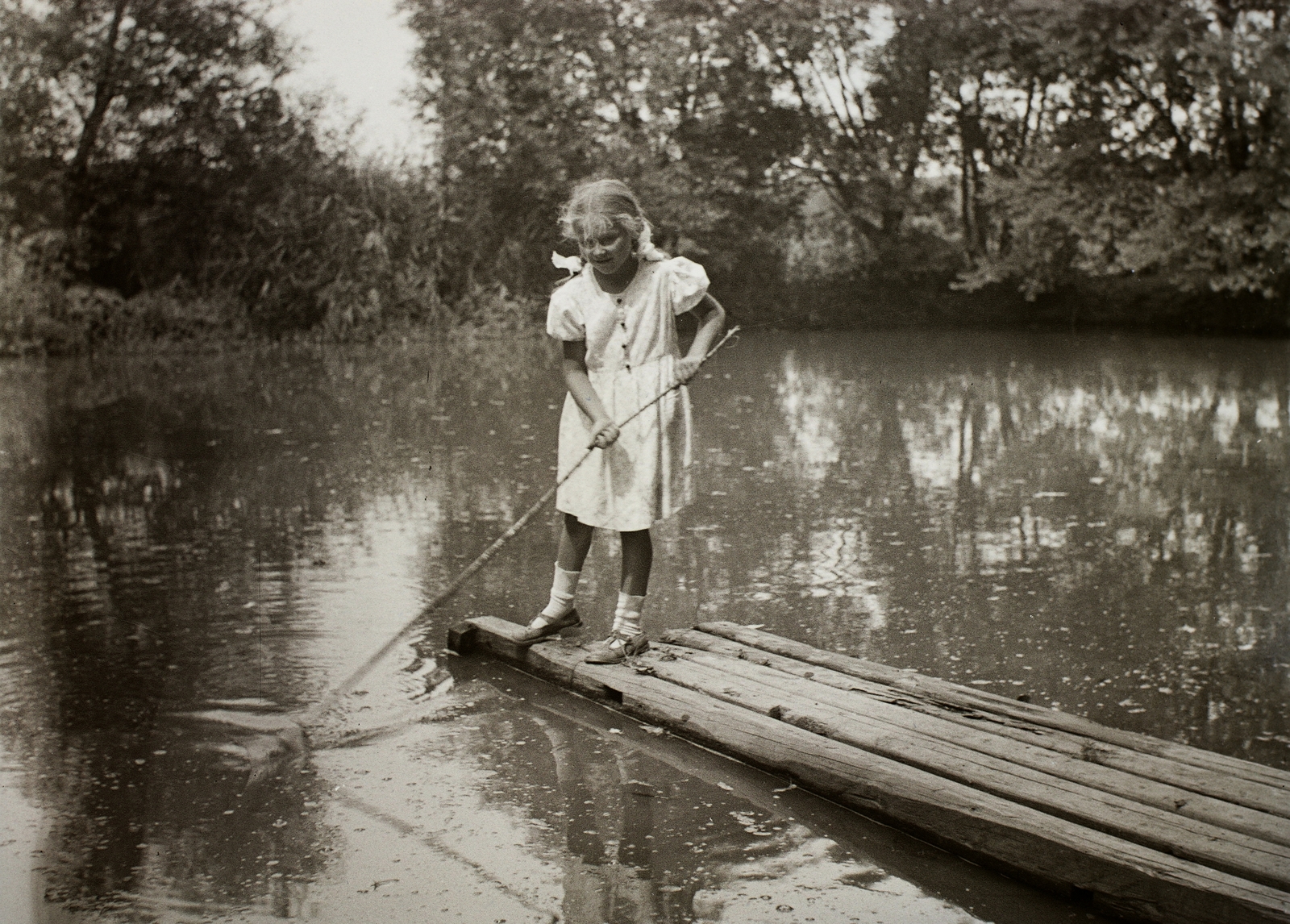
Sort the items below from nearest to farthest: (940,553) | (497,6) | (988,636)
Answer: (988,636)
(940,553)
(497,6)

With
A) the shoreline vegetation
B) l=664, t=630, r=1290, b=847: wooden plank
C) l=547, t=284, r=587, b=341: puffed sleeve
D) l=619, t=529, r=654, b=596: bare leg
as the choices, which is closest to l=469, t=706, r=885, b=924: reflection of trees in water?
l=664, t=630, r=1290, b=847: wooden plank

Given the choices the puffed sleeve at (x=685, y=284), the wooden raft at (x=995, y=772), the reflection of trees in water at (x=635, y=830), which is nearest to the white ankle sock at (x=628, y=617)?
the wooden raft at (x=995, y=772)

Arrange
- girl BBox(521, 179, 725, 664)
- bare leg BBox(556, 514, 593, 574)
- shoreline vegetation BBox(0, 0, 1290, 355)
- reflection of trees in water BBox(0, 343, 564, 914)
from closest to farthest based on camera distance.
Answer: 1. reflection of trees in water BBox(0, 343, 564, 914)
2. girl BBox(521, 179, 725, 664)
3. bare leg BBox(556, 514, 593, 574)
4. shoreline vegetation BBox(0, 0, 1290, 355)

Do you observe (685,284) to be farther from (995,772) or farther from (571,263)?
(995,772)

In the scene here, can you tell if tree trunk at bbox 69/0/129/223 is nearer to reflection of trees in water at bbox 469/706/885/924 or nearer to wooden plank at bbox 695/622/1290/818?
reflection of trees in water at bbox 469/706/885/924

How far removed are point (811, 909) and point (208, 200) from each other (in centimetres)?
2087

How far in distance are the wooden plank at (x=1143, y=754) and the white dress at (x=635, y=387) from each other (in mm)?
856

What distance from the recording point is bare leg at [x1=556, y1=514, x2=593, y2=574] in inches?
191

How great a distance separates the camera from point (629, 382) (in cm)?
468

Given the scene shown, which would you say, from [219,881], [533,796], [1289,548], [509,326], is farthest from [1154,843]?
[509,326]

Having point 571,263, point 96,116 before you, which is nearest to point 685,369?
point 571,263

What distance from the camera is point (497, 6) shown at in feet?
83.1

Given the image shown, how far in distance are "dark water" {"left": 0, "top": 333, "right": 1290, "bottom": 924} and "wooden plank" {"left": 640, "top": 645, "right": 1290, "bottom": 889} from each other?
223 millimetres

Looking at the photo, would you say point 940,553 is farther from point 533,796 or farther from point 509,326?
point 509,326
